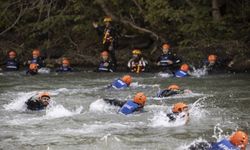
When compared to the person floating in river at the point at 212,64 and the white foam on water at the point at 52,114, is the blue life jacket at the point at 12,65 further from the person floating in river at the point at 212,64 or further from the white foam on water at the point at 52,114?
the white foam on water at the point at 52,114

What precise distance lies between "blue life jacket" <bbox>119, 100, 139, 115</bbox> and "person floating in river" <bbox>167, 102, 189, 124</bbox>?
117 centimetres

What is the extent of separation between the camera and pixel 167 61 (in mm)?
23188

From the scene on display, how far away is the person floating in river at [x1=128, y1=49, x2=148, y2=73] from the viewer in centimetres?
2365

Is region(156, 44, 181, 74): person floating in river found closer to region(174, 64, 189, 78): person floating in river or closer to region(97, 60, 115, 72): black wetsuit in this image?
region(174, 64, 189, 78): person floating in river

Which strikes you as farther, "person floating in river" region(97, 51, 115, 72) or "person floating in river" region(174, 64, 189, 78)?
"person floating in river" region(97, 51, 115, 72)

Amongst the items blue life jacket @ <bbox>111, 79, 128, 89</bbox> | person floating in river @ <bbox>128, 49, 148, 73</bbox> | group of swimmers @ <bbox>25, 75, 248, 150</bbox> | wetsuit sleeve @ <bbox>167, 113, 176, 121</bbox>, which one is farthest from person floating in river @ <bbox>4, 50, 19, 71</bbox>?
wetsuit sleeve @ <bbox>167, 113, 176, 121</bbox>

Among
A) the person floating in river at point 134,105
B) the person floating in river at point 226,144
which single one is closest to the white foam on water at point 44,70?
the person floating in river at point 134,105

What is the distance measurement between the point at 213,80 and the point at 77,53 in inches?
333

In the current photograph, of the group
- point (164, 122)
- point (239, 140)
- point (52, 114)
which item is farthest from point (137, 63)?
point (239, 140)

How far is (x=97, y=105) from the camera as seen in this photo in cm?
1525

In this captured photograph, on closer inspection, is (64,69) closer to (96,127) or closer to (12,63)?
(12,63)

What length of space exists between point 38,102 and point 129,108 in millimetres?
2443

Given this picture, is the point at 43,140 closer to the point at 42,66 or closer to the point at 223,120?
the point at 223,120

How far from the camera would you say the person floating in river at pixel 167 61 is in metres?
23.2
